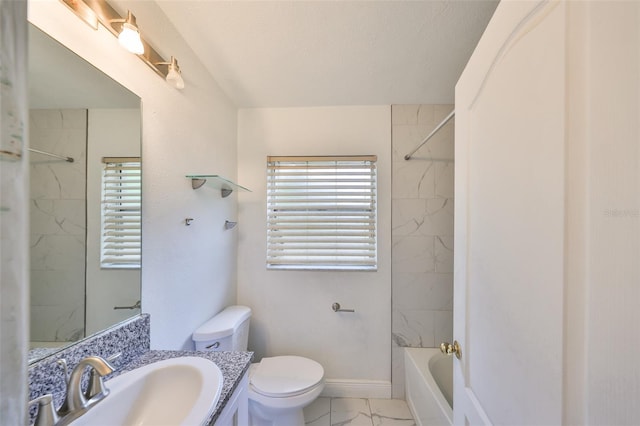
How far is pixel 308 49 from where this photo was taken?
4.29 ft

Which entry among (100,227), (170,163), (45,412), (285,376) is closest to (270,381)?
(285,376)

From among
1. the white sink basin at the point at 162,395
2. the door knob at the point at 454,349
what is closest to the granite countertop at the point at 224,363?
the white sink basin at the point at 162,395

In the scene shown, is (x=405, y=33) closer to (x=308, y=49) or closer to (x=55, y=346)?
(x=308, y=49)

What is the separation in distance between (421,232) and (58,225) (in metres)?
1.98

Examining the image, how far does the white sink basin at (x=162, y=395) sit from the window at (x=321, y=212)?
1.12 m

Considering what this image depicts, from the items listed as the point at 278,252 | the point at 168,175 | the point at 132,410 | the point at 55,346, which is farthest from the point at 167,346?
the point at 278,252

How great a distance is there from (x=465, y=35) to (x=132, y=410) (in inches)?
81.4

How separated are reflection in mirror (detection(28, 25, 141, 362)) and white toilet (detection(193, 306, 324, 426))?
59 centimetres

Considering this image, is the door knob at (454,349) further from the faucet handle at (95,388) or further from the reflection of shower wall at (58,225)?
the reflection of shower wall at (58,225)

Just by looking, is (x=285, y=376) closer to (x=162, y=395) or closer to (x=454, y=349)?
(x=162, y=395)

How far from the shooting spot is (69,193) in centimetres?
71

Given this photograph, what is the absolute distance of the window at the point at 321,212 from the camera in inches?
74.5

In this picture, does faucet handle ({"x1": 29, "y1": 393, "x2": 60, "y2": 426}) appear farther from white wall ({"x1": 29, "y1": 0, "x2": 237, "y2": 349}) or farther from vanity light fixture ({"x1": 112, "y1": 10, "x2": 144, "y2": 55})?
vanity light fixture ({"x1": 112, "y1": 10, "x2": 144, "y2": 55})

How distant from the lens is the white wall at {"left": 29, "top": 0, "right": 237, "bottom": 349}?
0.82 m
